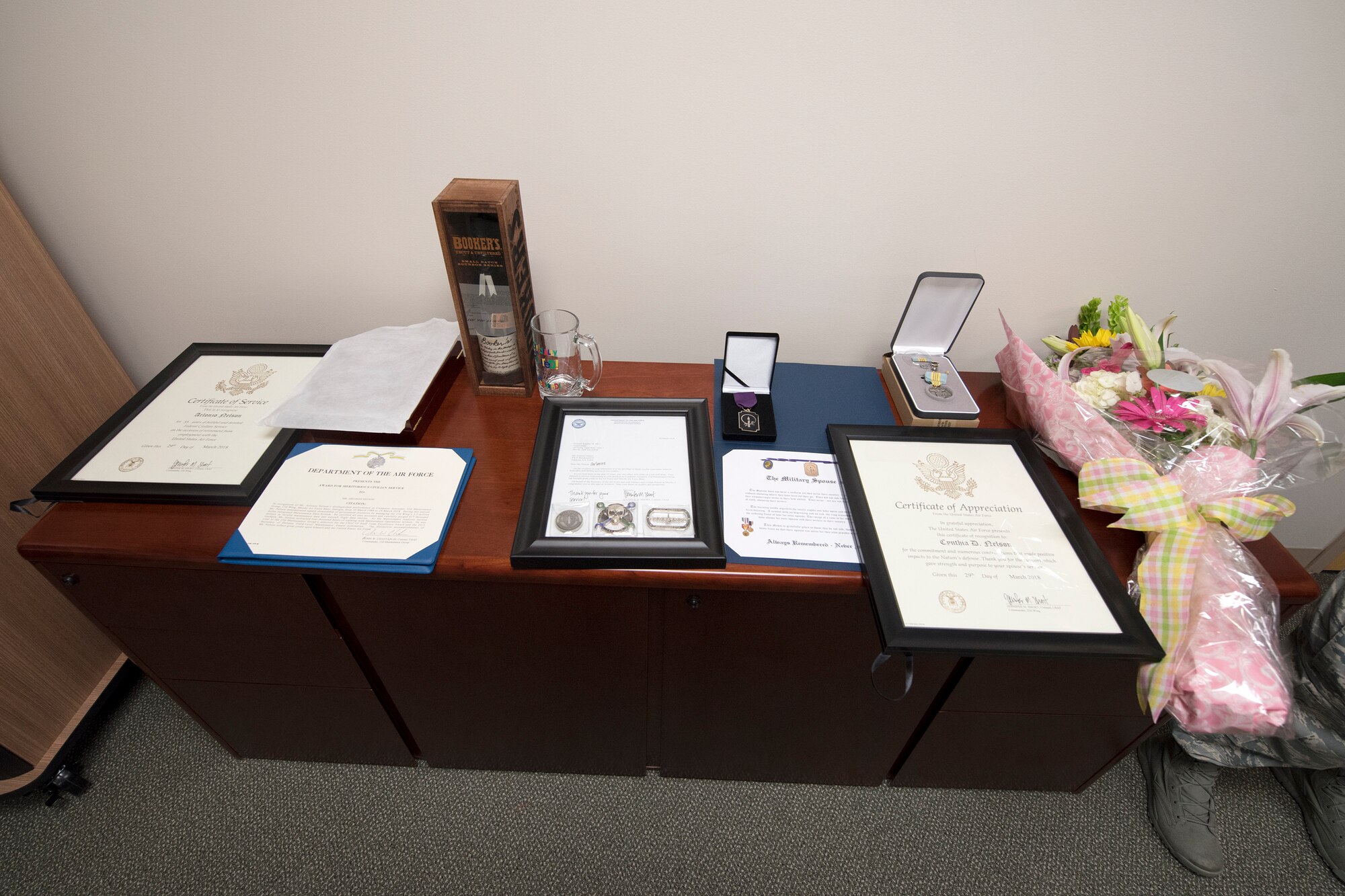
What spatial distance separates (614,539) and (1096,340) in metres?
0.87

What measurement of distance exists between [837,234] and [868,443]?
40 cm

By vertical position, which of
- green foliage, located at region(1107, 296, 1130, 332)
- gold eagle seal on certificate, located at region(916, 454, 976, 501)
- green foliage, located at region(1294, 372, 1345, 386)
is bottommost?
gold eagle seal on certificate, located at region(916, 454, 976, 501)

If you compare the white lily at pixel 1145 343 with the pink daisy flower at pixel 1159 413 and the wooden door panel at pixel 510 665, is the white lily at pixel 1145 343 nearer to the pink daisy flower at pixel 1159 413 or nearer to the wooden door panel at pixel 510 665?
the pink daisy flower at pixel 1159 413

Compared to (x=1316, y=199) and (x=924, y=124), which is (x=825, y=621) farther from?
(x=1316, y=199)

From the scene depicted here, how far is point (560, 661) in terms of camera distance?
3.02ft

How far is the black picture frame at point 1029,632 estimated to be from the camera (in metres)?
0.65

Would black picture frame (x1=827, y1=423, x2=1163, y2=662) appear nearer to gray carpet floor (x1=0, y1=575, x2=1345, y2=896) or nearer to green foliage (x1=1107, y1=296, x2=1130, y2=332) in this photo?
green foliage (x1=1107, y1=296, x2=1130, y2=332)

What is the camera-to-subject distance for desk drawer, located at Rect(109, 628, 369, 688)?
0.90 m

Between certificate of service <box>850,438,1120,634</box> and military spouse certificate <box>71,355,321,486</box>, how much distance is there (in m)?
0.95

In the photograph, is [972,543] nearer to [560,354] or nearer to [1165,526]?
[1165,526]

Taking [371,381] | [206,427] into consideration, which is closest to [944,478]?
[371,381]

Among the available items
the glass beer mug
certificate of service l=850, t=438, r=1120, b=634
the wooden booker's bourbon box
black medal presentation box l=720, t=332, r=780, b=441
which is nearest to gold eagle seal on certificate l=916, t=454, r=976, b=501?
certificate of service l=850, t=438, r=1120, b=634

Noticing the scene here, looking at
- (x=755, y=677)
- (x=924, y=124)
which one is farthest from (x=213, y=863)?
(x=924, y=124)

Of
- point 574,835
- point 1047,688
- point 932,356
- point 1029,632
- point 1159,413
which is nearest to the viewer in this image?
point 1029,632
